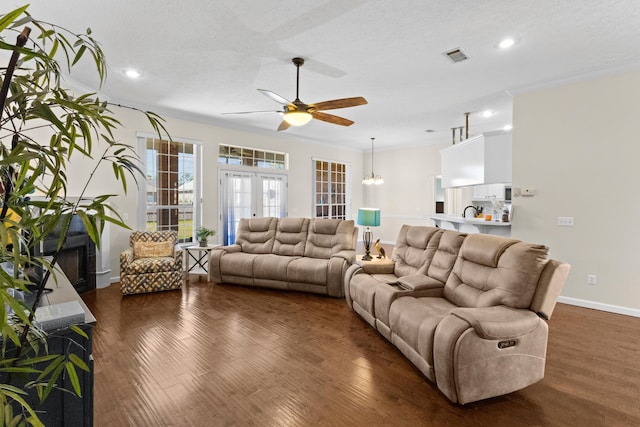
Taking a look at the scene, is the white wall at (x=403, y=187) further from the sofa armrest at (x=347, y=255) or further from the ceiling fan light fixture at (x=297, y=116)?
A: the ceiling fan light fixture at (x=297, y=116)

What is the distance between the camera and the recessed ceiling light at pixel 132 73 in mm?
3971

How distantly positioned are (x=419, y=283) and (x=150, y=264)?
12.2 ft

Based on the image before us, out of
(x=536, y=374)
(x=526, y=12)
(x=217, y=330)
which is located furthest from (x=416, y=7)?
(x=217, y=330)

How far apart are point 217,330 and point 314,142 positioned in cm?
579

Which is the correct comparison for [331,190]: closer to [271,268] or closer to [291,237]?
[291,237]

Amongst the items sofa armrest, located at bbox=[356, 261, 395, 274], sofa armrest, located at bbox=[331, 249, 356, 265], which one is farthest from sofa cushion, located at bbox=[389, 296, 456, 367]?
sofa armrest, located at bbox=[331, 249, 356, 265]

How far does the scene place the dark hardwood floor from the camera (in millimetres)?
2002

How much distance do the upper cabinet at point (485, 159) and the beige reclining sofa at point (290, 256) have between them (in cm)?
223

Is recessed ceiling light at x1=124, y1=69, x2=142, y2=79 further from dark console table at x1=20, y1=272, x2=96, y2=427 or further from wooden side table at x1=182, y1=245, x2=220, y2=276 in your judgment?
dark console table at x1=20, y1=272, x2=96, y2=427

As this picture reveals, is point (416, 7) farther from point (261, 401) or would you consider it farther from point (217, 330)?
point (217, 330)

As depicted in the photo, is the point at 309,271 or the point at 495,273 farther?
the point at 309,271

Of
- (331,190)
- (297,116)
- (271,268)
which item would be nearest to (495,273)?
(297,116)

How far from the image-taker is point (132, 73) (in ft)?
13.2

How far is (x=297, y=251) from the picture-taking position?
16.7ft
